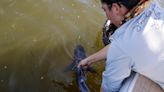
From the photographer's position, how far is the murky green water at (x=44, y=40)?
3.64 meters

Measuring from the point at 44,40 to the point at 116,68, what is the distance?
5.62ft

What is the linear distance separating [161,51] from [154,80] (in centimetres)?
28

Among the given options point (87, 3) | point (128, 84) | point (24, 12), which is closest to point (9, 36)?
point (24, 12)

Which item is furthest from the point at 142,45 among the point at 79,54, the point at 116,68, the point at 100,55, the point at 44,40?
the point at 44,40

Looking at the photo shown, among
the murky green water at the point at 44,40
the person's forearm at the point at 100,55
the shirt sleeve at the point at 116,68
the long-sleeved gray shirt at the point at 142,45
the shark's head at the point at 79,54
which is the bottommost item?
the murky green water at the point at 44,40

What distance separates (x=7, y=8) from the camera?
171 inches

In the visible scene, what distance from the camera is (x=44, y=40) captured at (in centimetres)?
407

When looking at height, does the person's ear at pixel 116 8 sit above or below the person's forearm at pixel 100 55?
above

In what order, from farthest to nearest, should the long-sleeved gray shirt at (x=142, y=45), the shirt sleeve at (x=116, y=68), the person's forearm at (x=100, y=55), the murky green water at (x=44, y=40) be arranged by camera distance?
the murky green water at (x=44, y=40)
the person's forearm at (x=100, y=55)
the shirt sleeve at (x=116, y=68)
the long-sleeved gray shirt at (x=142, y=45)

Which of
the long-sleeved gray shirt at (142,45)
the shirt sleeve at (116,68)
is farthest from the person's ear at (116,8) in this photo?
the shirt sleeve at (116,68)

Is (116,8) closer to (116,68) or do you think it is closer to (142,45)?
(142,45)

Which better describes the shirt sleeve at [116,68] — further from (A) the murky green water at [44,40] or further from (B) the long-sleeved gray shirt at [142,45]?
(A) the murky green water at [44,40]

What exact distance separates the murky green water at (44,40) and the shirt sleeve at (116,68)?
1.00 meters

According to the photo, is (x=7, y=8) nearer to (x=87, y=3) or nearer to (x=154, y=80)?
(x=87, y=3)
